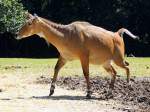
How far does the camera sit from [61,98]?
15.8m

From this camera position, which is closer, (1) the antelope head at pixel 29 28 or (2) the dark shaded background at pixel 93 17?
(1) the antelope head at pixel 29 28

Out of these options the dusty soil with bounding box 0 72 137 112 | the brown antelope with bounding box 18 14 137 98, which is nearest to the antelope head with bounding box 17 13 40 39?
the brown antelope with bounding box 18 14 137 98

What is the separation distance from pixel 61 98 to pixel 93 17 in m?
38.1

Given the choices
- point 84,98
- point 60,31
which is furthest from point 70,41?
point 84,98

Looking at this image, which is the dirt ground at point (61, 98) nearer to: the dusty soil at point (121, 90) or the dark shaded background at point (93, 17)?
the dusty soil at point (121, 90)

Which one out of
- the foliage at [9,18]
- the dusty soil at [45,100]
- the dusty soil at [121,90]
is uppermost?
the foliage at [9,18]

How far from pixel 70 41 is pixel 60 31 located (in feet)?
1.54

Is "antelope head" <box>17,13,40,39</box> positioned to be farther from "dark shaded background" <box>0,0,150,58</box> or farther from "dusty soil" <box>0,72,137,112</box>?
"dark shaded background" <box>0,0,150,58</box>

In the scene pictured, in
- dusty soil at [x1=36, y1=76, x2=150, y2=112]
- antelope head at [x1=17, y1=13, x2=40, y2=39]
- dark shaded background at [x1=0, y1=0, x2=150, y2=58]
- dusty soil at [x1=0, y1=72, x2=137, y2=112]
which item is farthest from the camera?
dark shaded background at [x1=0, y1=0, x2=150, y2=58]

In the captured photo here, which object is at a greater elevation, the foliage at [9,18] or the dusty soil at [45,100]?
the foliage at [9,18]

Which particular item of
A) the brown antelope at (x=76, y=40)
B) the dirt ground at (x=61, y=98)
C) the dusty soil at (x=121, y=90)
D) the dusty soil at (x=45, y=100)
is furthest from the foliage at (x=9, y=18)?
the brown antelope at (x=76, y=40)

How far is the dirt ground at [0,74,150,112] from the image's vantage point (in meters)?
13.9

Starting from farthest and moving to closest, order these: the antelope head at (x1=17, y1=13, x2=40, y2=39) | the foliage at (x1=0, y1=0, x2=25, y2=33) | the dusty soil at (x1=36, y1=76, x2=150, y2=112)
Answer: the foliage at (x1=0, y1=0, x2=25, y2=33)
the antelope head at (x1=17, y1=13, x2=40, y2=39)
the dusty soil at (x1=36, y1=76, x2=150, y2=112)

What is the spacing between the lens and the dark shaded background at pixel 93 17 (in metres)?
51.7
